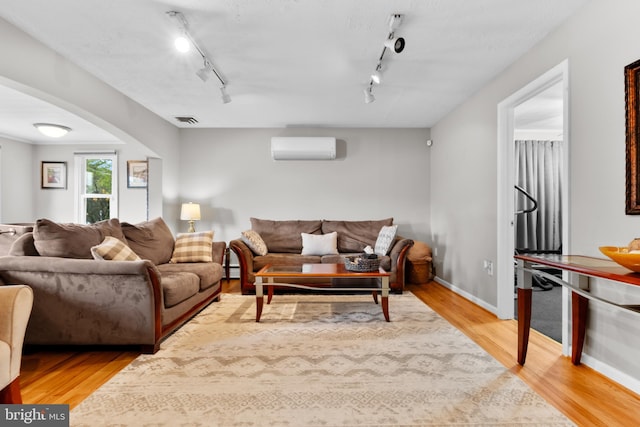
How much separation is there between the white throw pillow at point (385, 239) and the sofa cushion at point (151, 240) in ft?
8.49

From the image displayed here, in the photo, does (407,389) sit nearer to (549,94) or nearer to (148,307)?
(148,307)

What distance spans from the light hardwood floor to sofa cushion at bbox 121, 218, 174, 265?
3.98 feet

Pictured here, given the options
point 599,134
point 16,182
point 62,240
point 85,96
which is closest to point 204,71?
point 85,96

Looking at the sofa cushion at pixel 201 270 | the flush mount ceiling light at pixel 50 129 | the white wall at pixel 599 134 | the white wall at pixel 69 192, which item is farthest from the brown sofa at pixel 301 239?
the flush mount ceiling light at pixel 50 129

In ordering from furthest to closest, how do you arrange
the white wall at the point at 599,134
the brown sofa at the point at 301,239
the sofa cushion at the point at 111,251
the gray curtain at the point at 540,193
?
the gray curtain at the point at 540,193, the brown sofa at the point at 301,239, the sofa cushion at the point at 111,251, the white wall at the point at 599,134

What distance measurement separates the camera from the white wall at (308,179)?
5434 mm

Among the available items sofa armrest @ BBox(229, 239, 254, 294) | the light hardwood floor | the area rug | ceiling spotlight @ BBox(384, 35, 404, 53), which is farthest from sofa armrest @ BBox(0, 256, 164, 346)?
ceiling spotlight @ BBox(384, 35, 404, 53)

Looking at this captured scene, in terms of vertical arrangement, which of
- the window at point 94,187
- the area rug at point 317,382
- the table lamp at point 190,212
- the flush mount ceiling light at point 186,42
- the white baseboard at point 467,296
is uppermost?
the flush mount ceiling light at point 186,42

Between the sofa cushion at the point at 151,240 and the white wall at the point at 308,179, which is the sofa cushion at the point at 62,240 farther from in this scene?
the white wall at the point at 308,179

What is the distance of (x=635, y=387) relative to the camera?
187 cm

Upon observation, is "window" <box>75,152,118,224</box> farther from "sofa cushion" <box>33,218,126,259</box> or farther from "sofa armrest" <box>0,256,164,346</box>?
"sofa armrest" <box>0,256,164,346</box>

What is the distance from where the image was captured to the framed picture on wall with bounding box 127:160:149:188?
618 centimetres

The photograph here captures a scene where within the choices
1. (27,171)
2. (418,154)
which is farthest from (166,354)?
(27,171)

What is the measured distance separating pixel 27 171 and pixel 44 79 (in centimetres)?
451
